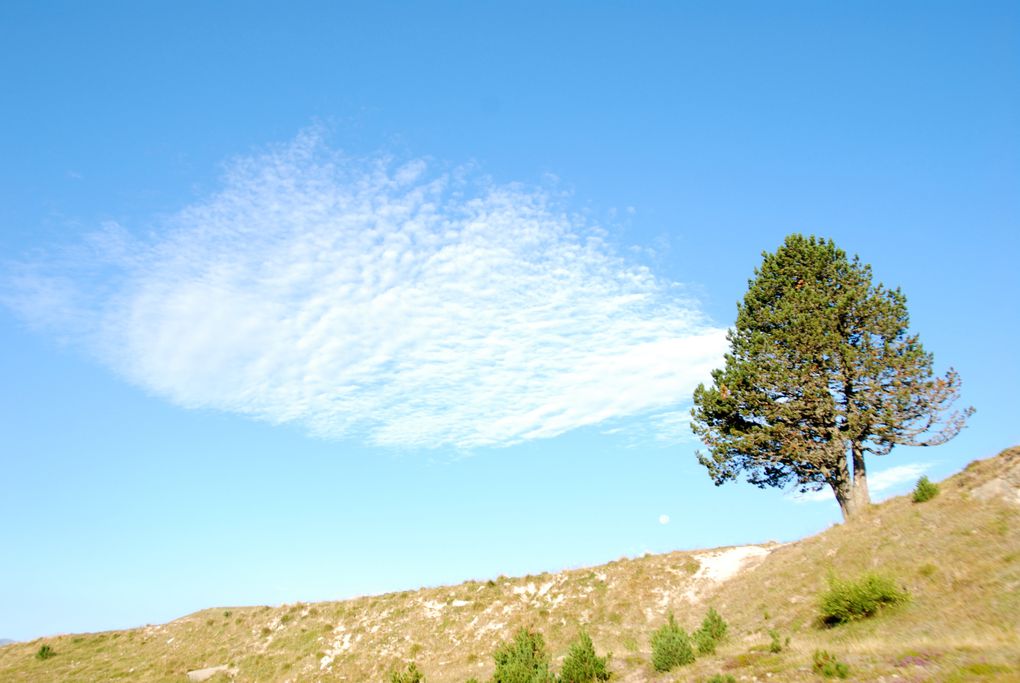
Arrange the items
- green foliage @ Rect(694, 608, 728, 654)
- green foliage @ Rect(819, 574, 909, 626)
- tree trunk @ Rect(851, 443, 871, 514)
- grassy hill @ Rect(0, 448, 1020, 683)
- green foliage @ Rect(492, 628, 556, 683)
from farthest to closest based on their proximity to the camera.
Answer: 1. tree trunk @ Rect(851, 443, 871, 514)
2. green foliage @ Rect(819, 574, 909, 626)
3. green foliage @ Rect(694, 608, 728, 654)
4. green foliage @ Rect(492, 628, 556, 683)
5. grassy hill @ Rect(0, 448, 1020, 683)

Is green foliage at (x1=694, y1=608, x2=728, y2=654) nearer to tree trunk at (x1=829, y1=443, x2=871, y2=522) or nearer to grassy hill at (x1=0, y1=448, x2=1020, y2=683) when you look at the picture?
grassy hill at (x1=0, y1=448, x2=1020, y2=683)

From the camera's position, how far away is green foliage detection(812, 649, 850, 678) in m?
13.2

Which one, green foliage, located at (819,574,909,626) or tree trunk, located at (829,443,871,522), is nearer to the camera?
green foliage, located at (819,574,909,626)

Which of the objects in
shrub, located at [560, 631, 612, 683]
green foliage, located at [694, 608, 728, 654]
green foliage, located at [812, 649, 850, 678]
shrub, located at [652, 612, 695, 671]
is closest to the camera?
green foliage, located at [812, 649, 850, 678]

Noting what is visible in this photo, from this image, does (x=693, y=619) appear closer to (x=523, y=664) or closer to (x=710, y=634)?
(x=710, y=634)

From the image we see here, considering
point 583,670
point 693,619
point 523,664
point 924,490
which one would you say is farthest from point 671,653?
point 924,490

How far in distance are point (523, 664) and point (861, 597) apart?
11.3m

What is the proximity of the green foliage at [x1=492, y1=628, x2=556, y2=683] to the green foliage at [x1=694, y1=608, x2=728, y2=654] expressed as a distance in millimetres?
4902

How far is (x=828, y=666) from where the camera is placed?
44.8ft

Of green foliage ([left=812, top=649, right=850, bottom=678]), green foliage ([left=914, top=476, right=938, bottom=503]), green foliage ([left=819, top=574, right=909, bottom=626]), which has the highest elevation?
green foliage ([left=914, top=476, right=938, bottom=503])

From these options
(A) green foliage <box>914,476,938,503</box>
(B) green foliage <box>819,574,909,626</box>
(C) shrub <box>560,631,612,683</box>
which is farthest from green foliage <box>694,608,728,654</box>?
(A) green foliage <box>914,476,938,503</box>

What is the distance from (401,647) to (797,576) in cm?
2339

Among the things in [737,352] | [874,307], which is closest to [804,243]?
[874,307]

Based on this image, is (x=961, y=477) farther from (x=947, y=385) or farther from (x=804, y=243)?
(x=804, y=243)
